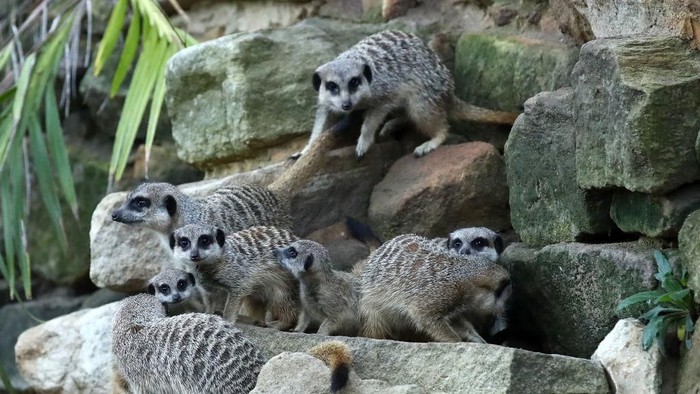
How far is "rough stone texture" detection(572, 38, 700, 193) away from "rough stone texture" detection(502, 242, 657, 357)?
8.6 inches

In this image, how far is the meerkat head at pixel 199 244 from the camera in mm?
4469

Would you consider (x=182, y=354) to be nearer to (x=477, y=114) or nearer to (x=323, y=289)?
(x=323, y=289)

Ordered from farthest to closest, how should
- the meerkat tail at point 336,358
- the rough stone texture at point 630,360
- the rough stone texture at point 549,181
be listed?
1. the rough stone texture at point 549,181
2. the meerkat tail at point 336,358
3. the rough stone texture at point 630,360

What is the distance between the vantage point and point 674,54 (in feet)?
12.2

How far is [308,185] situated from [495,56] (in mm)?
958

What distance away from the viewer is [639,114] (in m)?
3.56

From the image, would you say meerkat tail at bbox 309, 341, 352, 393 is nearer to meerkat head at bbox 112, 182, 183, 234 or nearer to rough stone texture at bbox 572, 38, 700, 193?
rough stone texture at bbox 572, 38, 700, 193

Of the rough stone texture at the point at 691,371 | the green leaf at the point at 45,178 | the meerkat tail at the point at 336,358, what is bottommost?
the green leaf at the point at 45,178

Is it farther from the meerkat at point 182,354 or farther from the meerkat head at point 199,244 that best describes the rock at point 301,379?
the meerkat head at point 199,244

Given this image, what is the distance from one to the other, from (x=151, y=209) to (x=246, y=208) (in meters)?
0.39

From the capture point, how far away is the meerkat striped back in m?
5.02

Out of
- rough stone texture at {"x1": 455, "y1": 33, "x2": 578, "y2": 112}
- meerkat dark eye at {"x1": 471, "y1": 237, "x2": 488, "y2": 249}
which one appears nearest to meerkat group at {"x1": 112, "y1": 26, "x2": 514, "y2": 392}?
meerkat dark eye at {"x1": 471, "y1": 237, "x2": 488, "y2": 249}

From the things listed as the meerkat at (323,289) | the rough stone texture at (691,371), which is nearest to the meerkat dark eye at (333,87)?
the meerkat at (323,289)

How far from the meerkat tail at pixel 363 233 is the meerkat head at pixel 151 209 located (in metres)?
0.70
